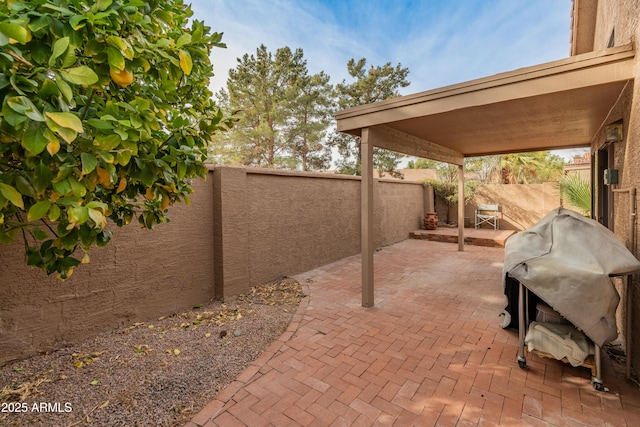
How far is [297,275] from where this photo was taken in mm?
5945

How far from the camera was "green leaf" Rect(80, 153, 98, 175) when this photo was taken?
1.24m

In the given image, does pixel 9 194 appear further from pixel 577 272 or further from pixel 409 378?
pixel 577 272

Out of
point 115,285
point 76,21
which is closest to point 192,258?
point 115,285

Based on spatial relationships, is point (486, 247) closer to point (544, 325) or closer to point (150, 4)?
point (544, 325)

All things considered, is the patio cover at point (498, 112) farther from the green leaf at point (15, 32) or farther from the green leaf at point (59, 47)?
the green leaf at point (15, 32)

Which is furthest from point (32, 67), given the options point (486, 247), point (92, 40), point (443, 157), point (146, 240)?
point (486, 247)

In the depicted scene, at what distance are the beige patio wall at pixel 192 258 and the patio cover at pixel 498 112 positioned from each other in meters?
1.92

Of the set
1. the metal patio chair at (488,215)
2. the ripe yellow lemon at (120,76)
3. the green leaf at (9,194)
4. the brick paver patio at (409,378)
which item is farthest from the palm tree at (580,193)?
the green leaf at (9,194)

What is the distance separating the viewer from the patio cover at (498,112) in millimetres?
2781

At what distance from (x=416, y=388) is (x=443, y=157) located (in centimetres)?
552

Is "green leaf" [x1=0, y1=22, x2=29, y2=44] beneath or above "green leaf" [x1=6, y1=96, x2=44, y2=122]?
above

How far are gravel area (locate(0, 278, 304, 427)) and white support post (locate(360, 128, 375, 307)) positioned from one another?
1.26 m

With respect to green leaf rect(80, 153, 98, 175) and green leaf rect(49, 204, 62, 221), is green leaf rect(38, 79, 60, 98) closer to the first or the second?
green leaf rect(80, 153, 98, 175)

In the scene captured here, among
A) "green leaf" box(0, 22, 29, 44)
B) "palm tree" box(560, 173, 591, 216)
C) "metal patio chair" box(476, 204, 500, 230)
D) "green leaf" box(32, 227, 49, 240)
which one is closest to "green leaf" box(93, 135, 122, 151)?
"green leaf" box(0, 22, 29, 44)
